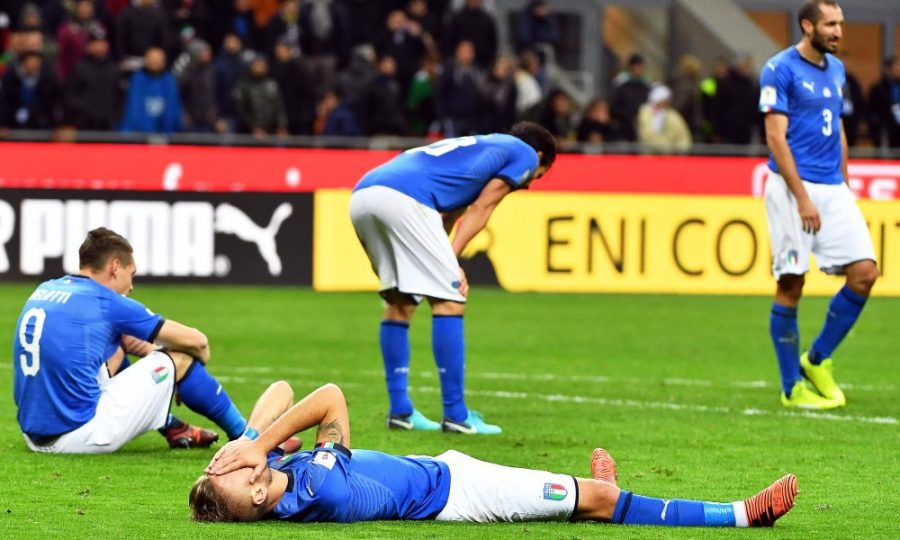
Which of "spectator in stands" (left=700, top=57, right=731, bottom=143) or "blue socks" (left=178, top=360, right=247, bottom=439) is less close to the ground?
"spectator in stands" (left=700, top=57, right=731, bottom=143)

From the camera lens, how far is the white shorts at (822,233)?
10.6 metres

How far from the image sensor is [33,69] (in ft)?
71.1

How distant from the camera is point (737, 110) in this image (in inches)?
928

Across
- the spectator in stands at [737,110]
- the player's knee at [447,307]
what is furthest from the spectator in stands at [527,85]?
the player's knee at [447,307]

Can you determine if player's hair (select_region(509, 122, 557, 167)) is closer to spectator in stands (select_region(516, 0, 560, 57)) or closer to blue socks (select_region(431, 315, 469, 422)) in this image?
blue socks (select_region(431, 315, 469, 422))

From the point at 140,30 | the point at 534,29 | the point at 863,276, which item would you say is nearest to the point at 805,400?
the point at 863,276

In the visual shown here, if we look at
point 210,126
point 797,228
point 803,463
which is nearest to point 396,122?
point 210,126

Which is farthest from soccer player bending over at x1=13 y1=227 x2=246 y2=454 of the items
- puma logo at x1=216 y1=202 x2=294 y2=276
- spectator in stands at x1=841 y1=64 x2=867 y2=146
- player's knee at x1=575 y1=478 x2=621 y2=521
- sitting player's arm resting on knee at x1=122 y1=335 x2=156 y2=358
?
spectator in stands at x1=841 y1=64 x2=867 y2=146

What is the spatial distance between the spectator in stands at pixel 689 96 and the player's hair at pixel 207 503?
60.0 feet

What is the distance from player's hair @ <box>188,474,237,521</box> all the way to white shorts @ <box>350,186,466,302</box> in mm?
3222

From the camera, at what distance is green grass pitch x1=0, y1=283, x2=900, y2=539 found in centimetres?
696

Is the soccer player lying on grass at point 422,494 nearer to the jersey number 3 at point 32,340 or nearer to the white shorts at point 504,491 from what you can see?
the white shorts at point 504,491

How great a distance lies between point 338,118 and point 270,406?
575 inches

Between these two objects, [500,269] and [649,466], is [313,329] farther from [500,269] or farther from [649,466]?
[649,466]
